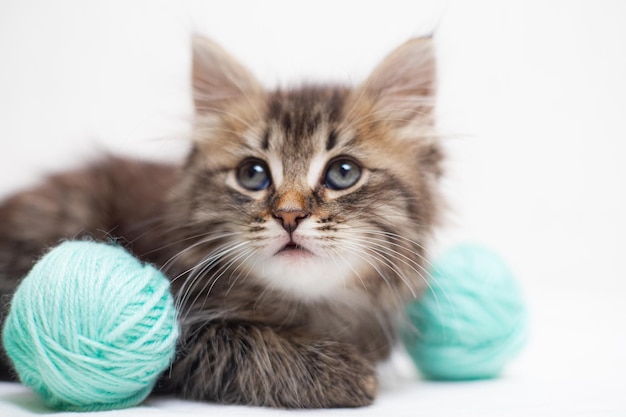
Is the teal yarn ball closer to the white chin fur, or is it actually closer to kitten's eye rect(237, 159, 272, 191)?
the white chin fur

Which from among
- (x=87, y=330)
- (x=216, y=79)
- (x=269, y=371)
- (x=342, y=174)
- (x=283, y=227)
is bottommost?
(x=269, y=371)

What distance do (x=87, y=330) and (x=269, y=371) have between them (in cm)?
46

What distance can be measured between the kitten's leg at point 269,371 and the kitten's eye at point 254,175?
388 mm

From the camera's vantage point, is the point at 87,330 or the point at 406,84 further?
the point at 406,84

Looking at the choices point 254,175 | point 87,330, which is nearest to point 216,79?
point 254,175

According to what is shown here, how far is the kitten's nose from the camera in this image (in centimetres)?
162

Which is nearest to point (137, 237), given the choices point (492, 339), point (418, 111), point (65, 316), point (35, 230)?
point (35, 230)

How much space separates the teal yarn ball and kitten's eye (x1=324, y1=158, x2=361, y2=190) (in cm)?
54

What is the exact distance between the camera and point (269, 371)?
166 cm

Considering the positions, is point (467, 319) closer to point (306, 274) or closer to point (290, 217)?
point (306, 274)

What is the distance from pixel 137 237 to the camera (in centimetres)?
206

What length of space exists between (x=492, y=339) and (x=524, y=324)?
142 mm

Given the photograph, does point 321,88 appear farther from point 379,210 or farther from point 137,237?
point 137,237

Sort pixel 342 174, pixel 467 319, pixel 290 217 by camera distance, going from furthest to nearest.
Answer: pixel 467 319
pixel 342 174
pixel 290 217
